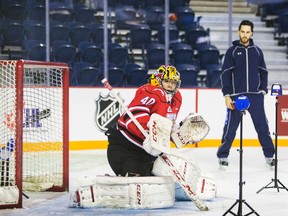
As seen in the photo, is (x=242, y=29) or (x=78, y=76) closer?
(x=242, y=29)

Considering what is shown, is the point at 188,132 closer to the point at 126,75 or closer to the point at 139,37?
the point at 126,75

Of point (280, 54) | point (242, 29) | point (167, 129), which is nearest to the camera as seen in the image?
point (167, 129)

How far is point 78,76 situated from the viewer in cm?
859

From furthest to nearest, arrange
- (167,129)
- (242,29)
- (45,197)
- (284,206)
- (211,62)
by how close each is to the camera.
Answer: (211,62) → (242,29) → (45,197) → (284,206) → (167,129)

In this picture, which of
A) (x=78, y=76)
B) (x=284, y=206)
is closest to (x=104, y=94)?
(x=78, y=76)

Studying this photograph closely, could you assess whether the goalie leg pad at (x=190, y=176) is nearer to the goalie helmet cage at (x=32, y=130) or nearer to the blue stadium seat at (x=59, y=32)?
the goalie helmet cage at (x=32, y=130)

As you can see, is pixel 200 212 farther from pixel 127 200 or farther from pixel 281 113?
pixel 281 113

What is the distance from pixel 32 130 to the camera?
5516 mm

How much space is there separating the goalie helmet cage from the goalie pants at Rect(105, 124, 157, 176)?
1.83 feet

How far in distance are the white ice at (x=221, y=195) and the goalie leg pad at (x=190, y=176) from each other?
0.07m

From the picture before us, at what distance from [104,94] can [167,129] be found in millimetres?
3937

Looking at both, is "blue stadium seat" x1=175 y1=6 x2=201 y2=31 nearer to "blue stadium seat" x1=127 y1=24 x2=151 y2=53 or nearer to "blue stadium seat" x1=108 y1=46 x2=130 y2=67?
"blue stadium seat" x1=127 y1=24 x2=151 y2=53

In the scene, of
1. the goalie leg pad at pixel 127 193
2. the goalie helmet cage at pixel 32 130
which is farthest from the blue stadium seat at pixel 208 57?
the goalie leg pad at pixel 127 193

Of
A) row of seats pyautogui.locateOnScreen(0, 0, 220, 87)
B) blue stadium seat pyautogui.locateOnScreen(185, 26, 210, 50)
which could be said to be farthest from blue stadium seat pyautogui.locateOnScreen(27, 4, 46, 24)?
blue stadium seat pyautogui.locateOnScreen(185, 26, 210, 50)
